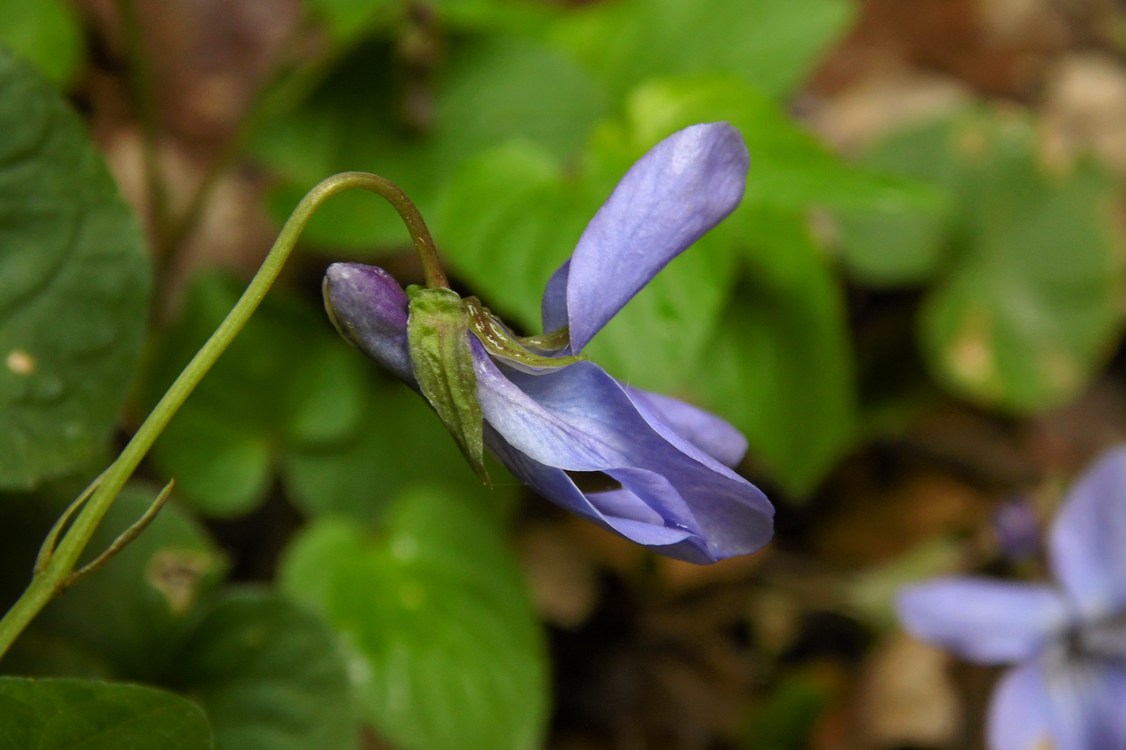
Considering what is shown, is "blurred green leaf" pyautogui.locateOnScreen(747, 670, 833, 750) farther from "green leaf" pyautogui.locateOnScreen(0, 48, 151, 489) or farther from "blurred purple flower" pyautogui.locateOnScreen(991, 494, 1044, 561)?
"green leaf" pyautogui.locateOnScreen(0, 48, 151, 489)

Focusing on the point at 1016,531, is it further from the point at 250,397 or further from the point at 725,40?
the point at 250,397

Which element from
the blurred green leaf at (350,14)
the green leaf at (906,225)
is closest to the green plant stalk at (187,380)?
the blurred green leaf at (350,14)

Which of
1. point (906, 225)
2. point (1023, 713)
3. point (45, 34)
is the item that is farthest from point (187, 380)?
point (906, 225)

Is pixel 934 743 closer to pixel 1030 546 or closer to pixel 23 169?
pixel 1030 546

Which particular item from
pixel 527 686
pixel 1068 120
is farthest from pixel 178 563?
pixel 1068 120

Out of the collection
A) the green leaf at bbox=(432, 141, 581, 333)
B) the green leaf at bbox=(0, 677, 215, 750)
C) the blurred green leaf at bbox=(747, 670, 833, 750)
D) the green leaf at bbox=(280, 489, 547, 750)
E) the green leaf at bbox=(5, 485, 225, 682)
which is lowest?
the blurred green leaf at bbox=(747, 670, 833, 750)

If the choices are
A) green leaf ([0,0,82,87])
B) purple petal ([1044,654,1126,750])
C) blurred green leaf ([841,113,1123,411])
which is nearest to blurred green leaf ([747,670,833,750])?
purple petal ([1044,654,1126,750])

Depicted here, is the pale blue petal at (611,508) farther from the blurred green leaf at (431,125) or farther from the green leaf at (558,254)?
the blurred green leaf at (431,125)
